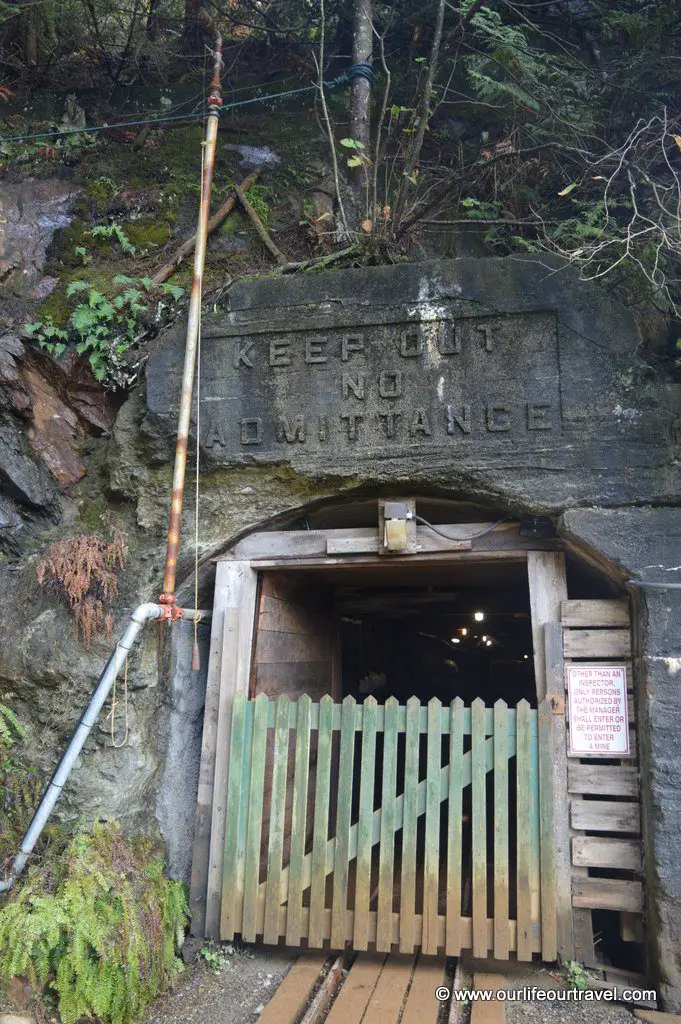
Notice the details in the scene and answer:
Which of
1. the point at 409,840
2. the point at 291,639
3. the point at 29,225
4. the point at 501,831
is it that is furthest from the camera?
the point at 29,225

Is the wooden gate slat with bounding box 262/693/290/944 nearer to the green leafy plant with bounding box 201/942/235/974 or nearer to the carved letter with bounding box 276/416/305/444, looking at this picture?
the green leafy plant with bounding box 201/942/235/974

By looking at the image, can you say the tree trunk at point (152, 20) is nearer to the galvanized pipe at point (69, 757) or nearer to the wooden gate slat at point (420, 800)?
the galvanized pipe at point (69, 757)

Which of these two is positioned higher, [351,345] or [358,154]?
[358,154]

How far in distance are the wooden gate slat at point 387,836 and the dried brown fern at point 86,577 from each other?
222 centimetres

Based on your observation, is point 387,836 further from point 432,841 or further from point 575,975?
point 575,975

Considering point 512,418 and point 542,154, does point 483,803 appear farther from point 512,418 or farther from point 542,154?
point 542,154

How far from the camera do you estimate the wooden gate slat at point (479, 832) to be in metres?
4.51

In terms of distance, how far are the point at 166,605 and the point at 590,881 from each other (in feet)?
11.0

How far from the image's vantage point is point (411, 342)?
535 cm

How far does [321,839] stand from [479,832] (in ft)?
3.52

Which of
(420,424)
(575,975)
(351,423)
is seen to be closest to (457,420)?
(420,424)

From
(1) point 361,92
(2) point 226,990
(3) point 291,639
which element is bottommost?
(2) point 226,990

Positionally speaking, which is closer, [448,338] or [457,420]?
[457,420]

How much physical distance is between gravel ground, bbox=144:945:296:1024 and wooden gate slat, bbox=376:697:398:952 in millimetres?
734
